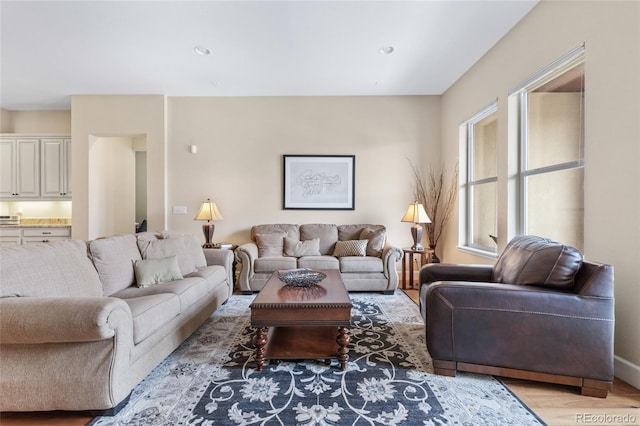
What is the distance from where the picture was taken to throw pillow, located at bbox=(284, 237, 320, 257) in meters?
4.02

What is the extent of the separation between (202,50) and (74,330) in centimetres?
304

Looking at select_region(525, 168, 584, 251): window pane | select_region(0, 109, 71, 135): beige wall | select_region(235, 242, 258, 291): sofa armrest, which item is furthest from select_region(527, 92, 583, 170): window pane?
select_region(0, 109, 71, 135): beige wall

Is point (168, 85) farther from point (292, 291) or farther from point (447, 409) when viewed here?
point (447, 409)

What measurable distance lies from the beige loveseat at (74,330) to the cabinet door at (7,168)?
411 cm

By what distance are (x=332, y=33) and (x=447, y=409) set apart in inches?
128

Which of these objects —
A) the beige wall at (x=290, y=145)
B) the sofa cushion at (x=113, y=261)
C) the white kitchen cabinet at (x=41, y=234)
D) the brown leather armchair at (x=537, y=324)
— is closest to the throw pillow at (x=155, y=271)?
the sofa cushion at (x=113, y=261)

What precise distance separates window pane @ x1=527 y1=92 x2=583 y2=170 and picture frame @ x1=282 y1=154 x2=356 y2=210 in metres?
2.38

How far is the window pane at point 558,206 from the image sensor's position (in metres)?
2.26

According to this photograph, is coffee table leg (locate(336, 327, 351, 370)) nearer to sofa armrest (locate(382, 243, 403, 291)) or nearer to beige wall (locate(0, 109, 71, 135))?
sofa armrest (locate(382, 243, 403, 291))

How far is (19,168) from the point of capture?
4664mm

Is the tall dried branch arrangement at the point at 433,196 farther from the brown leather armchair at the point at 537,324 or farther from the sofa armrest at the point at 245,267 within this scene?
the sofa armrest at the point at 245,267

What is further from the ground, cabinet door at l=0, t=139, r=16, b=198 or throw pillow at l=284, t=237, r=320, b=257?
cabinet door at l=0, t=139, r=16, b=198

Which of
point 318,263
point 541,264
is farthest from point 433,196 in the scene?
point 541,264

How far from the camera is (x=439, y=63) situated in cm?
351
